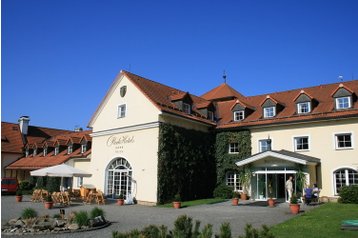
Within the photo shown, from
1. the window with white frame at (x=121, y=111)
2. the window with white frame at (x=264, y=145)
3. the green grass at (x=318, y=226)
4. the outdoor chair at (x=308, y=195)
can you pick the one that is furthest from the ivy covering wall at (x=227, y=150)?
the green grass at (x=318, y=226)

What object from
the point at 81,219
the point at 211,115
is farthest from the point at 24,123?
the point at 81,219

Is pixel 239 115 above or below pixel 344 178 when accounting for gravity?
above

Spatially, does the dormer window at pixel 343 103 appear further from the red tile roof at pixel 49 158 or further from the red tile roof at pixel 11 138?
the red tile roof at pixel 11 138

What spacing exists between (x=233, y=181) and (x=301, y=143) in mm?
6385

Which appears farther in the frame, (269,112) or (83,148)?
(83,148)

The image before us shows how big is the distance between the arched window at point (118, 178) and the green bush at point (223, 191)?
6.99m

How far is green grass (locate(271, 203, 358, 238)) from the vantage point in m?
11.9

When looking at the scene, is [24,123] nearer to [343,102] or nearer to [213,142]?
[213,142]

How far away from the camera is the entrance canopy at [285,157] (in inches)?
900

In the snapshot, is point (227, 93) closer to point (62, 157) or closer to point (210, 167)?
point (210, 167)

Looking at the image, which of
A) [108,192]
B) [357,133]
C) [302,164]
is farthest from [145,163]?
[357,133]

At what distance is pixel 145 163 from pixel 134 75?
26.6 ft

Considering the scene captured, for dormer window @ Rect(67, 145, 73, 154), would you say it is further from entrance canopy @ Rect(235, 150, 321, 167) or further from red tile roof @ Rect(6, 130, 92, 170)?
entrance canopy @ Rect(235, 150, 321, 167)

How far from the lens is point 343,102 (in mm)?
24594
